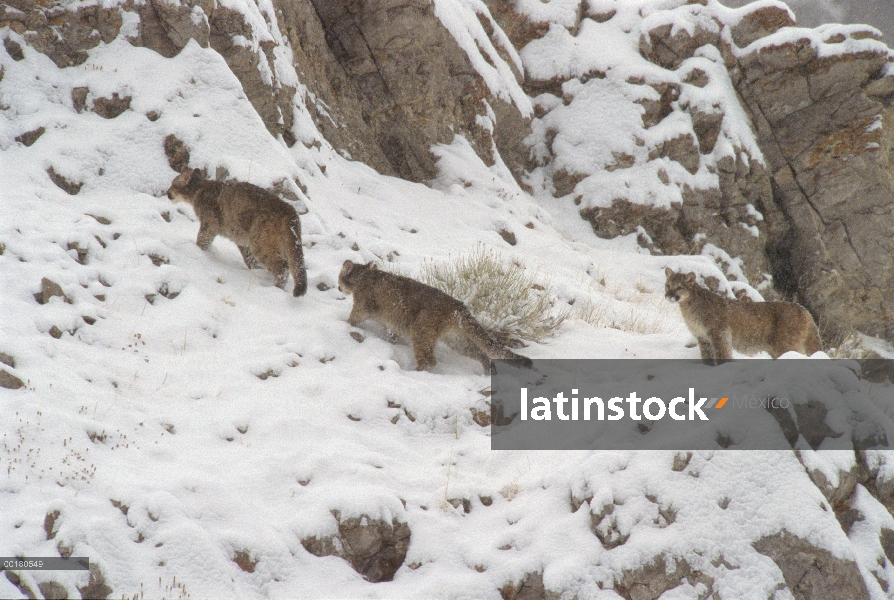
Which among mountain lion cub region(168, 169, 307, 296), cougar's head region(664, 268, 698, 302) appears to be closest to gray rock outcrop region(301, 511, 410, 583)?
mountain lion cub region(168, 169, 307, 296)

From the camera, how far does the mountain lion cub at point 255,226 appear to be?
338 inches

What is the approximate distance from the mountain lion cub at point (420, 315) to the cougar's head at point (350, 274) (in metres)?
0.06

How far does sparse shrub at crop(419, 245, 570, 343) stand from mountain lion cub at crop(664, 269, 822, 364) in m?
1.60

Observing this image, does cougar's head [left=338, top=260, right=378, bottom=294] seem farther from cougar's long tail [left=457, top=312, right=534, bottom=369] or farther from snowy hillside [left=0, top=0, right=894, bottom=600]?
cougar's long tail [left=457, top=312, right=534, bottom=369]

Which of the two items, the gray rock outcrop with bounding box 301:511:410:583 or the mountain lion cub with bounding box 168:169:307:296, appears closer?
the gray rock outcrop with bounding box 301:511:410:583

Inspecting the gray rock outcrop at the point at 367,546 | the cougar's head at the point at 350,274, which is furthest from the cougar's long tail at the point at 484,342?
the gray rock outcrop at the point at 367,546

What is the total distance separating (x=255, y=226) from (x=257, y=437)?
3.60 meters

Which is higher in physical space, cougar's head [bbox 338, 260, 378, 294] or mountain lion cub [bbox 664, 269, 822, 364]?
cougar's head [bbox 338, 260, 378, 294]

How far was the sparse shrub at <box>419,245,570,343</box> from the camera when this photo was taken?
8617 mm

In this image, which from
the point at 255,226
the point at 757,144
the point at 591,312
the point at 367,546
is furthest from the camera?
the point at 757,144

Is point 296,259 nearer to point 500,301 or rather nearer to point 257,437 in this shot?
point 500,301

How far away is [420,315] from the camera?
7.72 m

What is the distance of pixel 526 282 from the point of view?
10.0 meters

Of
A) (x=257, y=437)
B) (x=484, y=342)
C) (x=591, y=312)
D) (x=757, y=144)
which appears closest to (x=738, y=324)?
(x=591, y=312)
